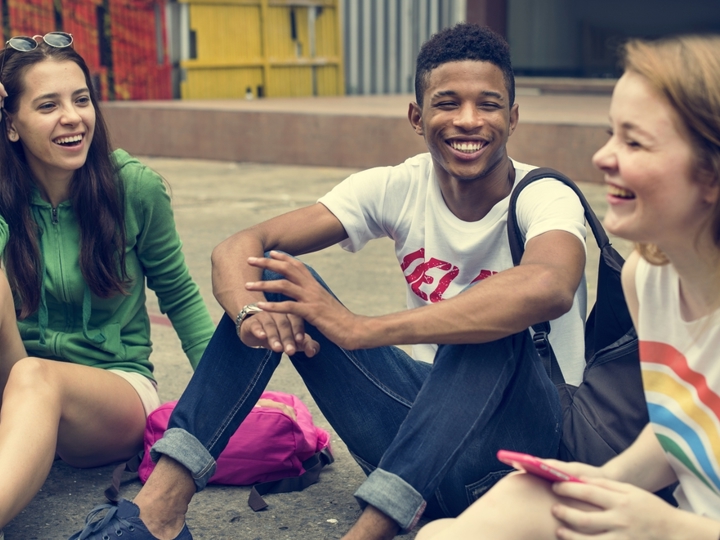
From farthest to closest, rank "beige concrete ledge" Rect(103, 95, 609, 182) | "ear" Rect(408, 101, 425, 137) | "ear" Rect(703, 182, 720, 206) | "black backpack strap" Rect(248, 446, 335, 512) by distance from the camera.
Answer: "beige concrete ledge" Rect(103, 95, 609, 182), "ear" Rect(408, 101, 425, 137), "black backpack strap" Rect(248, 446, 335, 512), "ear" Rect(703, 182, 720, 206)

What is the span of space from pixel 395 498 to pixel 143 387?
1090mm

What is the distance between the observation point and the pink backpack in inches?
110

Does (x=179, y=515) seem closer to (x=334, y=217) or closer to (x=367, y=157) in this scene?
(x=334, y=217)

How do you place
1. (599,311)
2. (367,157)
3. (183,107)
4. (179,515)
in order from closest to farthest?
(599,311)
(179,515)
(367,157)
(183,107)

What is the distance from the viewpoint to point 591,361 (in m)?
2.29

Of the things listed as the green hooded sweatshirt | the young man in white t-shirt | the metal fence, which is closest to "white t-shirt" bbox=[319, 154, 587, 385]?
the young man in white t-shirt

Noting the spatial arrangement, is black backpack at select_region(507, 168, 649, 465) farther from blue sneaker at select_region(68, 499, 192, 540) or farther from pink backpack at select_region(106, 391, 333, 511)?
blue sneaker at select_region(68, 499, 192, 540)

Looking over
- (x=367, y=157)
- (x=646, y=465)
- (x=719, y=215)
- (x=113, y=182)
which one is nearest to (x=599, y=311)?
(x=646, y=465)

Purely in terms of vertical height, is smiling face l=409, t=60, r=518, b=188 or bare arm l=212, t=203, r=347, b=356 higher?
smiling face l=409, t=60, r=518, b=188

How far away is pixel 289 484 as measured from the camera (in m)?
2.85

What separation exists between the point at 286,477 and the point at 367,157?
724cm

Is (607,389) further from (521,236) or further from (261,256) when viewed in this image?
(261,256)

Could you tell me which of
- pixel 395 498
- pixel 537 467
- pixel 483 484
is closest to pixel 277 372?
pixel 483 484

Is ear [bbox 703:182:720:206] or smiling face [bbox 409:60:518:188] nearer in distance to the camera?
ear [bbox 703:182:720:206]
